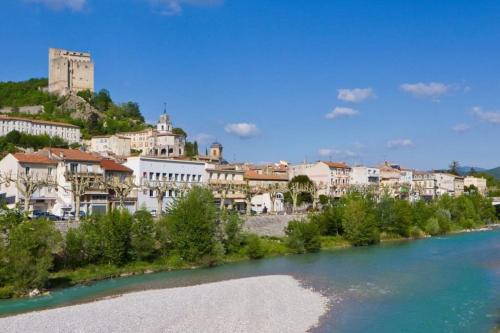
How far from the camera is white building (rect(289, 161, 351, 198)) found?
105 metres

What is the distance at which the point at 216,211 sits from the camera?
1950 inches

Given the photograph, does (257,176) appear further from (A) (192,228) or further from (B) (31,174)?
(A) (192,228)

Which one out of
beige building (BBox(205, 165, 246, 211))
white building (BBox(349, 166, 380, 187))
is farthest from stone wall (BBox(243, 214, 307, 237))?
white building (BBox(349, 166, 380, 187))

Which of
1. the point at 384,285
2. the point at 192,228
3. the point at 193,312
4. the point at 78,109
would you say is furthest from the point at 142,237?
the point at 78,109

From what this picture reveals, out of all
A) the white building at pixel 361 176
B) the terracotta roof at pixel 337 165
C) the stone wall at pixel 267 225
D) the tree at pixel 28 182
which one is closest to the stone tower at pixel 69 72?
the terracotta roof at pixel 337 165

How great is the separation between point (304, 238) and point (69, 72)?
11133cm

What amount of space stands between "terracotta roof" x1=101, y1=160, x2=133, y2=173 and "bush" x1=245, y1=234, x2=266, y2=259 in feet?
77.7

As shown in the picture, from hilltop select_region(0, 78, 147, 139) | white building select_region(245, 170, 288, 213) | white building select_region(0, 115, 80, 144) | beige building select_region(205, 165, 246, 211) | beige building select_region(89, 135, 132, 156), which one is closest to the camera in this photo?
beige building select_region(205, 165, 246, 211)

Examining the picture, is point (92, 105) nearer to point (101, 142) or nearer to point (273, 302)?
point (101, 142)

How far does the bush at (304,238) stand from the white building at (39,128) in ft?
226

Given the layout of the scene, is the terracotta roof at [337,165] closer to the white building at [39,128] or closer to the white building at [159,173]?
the white building at [159,173]

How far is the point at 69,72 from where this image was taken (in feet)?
491

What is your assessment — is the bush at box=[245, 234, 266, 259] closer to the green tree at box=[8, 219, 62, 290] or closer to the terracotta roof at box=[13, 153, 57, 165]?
the green tree at box=[8, 219, 62, 290]

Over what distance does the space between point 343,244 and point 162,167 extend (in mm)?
25803
